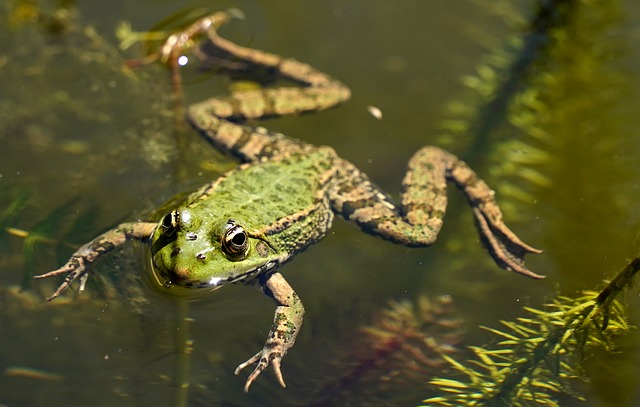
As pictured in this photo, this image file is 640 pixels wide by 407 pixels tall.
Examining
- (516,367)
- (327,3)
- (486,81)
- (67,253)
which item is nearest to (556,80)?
(486,81)

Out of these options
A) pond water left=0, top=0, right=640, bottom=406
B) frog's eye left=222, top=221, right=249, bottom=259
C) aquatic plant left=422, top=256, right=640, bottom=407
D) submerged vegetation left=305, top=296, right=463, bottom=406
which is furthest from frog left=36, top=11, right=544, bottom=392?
aquatic plant left=422, top=256, right=640, bottom=407

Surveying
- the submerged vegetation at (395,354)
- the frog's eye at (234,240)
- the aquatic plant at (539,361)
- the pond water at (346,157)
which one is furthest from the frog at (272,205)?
the aquatic plant at (539,361)

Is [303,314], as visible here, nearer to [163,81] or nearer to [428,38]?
[163,81]

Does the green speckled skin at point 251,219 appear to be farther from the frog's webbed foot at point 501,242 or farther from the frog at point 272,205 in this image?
the frog's webbed foot at point 501,242

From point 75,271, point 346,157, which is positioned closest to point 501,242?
point 346,157

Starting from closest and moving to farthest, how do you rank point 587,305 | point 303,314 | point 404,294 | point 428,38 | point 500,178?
point 587,305
point 303,314
point 404,294
point 500,178
point 428,38

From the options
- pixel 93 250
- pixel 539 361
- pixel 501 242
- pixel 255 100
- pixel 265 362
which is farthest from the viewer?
pixel 255 100

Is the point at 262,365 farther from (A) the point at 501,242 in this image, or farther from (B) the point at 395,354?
(A) the point at 501,242
